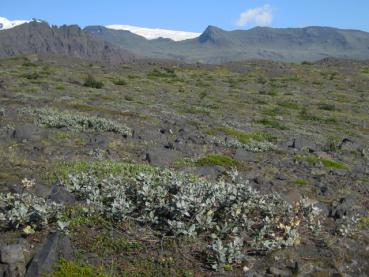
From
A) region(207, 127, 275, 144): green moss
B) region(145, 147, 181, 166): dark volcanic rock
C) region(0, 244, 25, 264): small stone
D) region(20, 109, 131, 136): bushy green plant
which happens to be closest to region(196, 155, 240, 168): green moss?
region(145, 147, 181, 166): dark volcanic rock

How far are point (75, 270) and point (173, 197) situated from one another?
8.19 feet

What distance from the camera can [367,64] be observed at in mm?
102875

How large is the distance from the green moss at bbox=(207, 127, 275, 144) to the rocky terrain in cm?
11

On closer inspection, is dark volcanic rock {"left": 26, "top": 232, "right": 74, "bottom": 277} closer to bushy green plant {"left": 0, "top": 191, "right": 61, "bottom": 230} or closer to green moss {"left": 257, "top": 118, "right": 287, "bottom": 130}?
bushy green plant {"left": 0, "top": 191, "right": 61, "bottom": 230}

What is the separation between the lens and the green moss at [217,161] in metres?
16.5

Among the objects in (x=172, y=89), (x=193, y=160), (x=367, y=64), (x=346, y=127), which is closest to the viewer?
(x=193, y=160)

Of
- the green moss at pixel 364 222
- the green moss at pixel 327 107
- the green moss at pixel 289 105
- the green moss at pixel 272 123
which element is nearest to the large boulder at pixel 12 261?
the green moss at pixel 364 222

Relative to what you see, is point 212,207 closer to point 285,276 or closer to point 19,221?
point 285,276

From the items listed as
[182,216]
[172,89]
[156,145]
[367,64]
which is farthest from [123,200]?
[367,64]

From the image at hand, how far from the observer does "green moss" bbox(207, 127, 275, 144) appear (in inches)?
932

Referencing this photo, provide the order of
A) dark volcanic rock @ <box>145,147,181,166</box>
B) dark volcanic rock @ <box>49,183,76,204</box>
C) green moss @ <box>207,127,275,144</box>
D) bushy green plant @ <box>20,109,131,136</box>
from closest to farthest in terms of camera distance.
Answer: dark volcanic rock @ <box>49,183,76,204</box>
dark volcanic rock @ <box>145,147,181,166</box>
bushy green plant @ <box>20,109,131,136</box>
green moss @ <box>207,127,275,144</box>

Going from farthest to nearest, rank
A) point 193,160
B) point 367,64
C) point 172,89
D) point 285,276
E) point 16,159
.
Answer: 1. point 367,64
2. point 172,89
3. point 193,160
4. point 16,159
5. point 285,276

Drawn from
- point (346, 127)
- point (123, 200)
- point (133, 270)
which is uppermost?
point (123, 200)

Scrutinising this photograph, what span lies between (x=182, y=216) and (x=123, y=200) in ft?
3.51
